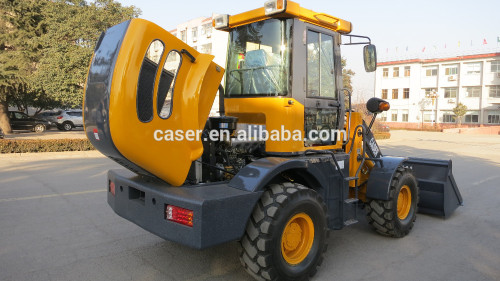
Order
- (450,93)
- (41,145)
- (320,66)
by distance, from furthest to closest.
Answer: (450,93) → (41,145) → (320,66)

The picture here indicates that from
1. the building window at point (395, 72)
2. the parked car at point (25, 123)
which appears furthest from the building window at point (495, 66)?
the parked car at point (25, 123)

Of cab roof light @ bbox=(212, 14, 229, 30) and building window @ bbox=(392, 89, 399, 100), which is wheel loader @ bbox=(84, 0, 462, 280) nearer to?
cab roof light @ bbox=(212, 14, 229, 30)

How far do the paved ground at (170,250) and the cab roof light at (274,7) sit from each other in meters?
2.70

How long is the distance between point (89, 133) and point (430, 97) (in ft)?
175

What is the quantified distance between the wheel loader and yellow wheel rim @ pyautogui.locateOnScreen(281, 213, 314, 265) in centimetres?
1

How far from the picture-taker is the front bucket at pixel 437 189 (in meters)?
5.78

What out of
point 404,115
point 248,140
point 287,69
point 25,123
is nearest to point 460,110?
point 404,115

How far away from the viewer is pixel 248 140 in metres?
3.91

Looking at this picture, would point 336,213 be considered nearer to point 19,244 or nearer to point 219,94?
point 219,94

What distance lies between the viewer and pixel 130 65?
9.41 ft

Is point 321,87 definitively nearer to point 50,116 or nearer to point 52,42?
point 52,42

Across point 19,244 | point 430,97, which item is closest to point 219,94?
point 19,244

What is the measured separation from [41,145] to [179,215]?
12747 millimetres

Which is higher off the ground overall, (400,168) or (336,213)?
(400,168)
